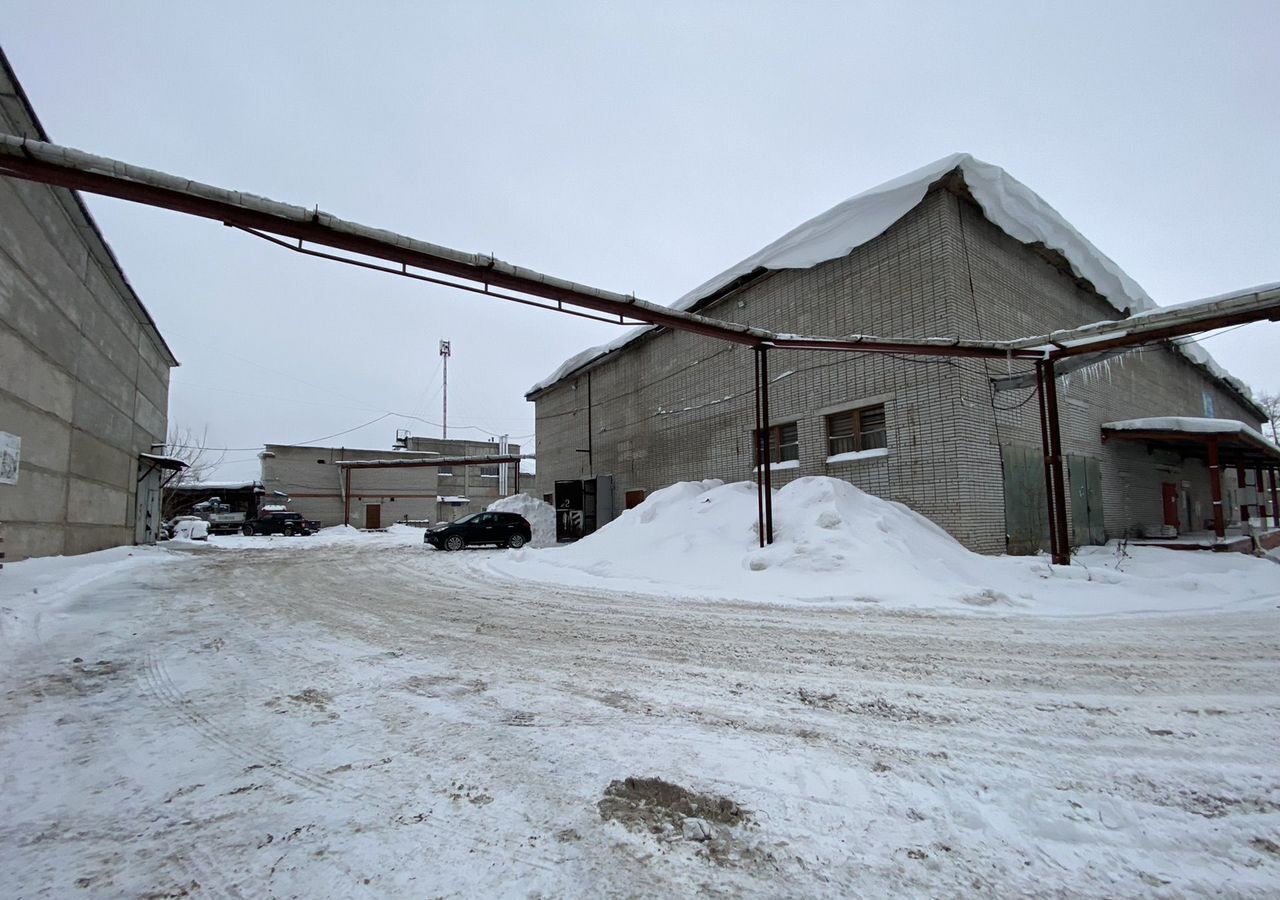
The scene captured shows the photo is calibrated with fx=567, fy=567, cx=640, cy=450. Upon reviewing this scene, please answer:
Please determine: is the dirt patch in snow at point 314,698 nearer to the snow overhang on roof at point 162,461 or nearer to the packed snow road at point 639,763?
the packed snow road at point 639,763

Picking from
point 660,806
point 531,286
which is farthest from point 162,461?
point 660,806

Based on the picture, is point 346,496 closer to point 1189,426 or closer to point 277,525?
point 277,525

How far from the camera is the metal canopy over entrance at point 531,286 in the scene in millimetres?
6031

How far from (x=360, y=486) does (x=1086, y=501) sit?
4858 cm

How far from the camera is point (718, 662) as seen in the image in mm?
5105

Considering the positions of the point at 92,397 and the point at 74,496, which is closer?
the point at 74,496

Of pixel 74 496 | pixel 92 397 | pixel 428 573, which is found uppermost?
pixel 92 397

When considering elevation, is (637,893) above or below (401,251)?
below

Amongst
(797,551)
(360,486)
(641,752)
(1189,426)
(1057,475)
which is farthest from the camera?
(360,486)

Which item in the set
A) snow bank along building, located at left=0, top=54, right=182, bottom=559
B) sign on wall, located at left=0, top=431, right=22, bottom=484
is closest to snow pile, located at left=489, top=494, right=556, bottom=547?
snow bank along building, located at left=0, top=54, right=182, bottom=559

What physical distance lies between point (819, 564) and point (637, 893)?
834cm

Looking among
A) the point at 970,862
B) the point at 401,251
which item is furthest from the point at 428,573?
the point at 970,862

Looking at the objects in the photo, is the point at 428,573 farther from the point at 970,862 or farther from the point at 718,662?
the point at 970,862

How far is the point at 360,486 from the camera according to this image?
4806cm
